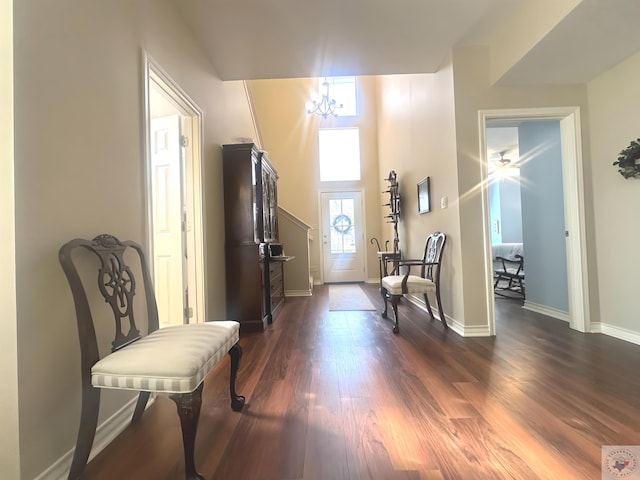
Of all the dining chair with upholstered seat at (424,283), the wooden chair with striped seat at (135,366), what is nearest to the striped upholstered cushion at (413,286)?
the dining chair with upholstered seat at (424,283)

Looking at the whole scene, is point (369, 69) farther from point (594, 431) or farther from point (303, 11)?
point (594, 431)

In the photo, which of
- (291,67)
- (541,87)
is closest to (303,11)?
(291,67)

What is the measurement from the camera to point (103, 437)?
4.32 ft

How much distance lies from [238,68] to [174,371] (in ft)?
9.74

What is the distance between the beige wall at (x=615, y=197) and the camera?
242 cm

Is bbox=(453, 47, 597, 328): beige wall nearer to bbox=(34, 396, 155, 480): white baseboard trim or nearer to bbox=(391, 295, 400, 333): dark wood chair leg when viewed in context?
bbox=(391, 295, 400, 333): dark wood chair leg

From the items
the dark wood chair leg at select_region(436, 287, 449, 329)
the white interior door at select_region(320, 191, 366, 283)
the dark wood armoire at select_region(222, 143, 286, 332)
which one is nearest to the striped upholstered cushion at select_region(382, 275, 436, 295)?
the dark wood chair leg at select_region(436, 287, 449, 329)

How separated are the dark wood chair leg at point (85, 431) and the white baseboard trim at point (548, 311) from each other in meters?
3.77

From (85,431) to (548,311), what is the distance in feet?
13.3

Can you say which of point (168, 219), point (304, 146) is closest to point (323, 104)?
point (304, 146)

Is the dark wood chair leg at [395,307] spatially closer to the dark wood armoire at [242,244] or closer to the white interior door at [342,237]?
the dark wood armoire at [242,244]

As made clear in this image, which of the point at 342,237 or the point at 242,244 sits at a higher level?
the point at 342,237

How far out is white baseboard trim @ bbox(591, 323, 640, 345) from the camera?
2404mm

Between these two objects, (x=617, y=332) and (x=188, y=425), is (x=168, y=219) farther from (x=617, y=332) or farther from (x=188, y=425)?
(x=617, y=332)
